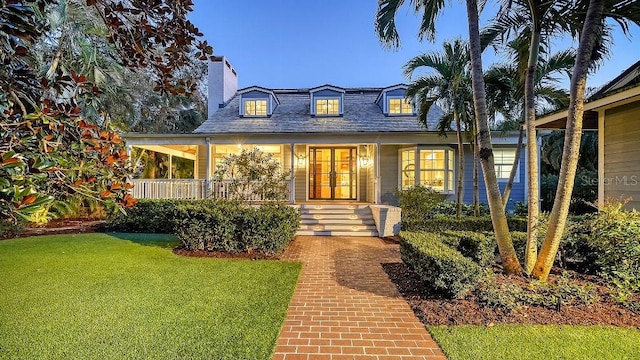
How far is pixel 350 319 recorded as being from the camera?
12.4 feet

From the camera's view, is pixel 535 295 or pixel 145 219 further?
pixel 145 219

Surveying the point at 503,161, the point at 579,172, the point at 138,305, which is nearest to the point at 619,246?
the point at 138,305

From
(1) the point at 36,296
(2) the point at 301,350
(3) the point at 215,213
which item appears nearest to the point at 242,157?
(3) the point at 215,213

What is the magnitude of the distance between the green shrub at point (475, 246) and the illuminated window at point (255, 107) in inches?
412

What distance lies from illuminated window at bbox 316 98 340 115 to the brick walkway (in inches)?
345

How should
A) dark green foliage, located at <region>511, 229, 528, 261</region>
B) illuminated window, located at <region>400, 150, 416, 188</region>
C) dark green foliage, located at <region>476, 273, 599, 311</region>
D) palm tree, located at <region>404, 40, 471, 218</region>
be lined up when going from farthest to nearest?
1. illuminated window, located at <region>400, 150, 416, 188</region>
2. palm tree, located at <region>404, 40, 471, 218</region>
3. dark green foliage, located at <region>511, 229, 528, 261</region>
4. dark green foliage, located at <region>476, 273, 599, 311</region>

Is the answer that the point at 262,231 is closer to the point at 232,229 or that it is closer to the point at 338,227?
the point at 232,229

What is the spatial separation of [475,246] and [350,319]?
2.71m

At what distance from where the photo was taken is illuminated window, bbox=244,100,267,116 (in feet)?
46.3

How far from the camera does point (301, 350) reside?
305 cm

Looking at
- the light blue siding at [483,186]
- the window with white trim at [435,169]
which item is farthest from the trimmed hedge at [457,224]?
the light blue siding at [483,186]

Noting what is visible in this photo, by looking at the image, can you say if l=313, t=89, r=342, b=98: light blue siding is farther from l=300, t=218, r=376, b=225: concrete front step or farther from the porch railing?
l=300, t=218, r=376, b=225: concrete front step

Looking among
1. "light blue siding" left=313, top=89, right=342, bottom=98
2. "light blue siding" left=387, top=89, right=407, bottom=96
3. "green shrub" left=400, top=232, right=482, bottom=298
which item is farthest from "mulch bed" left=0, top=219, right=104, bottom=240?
"light blue siding" left=387, top=89, right=407, bottom=96

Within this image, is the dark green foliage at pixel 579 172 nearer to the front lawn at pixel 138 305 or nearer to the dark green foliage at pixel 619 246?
the dark green foliage at pixel 619 246
